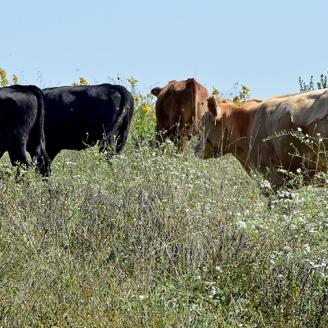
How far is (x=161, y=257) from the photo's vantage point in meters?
5.67

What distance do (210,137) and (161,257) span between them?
5350 millimetres

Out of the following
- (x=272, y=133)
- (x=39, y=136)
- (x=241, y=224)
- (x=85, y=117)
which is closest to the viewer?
(x=241, y=224)

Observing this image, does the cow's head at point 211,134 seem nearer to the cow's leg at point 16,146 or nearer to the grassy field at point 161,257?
the cow's leg at point 16,146

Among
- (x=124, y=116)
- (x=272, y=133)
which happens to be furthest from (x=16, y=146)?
(x=272, y=133)

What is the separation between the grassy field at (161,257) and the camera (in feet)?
16.1

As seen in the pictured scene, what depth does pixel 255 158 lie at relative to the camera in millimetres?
10078

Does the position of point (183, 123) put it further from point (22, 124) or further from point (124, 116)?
point (22, 124)

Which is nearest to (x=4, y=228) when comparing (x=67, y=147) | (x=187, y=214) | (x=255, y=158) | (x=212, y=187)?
(x=187, y=214)

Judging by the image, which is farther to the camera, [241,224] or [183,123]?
[183,123]

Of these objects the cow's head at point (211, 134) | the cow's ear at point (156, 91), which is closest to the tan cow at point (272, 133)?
the cow's head at point (211, 134)

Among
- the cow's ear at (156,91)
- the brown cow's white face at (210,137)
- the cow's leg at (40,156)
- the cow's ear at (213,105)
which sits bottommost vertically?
the cow's leg at (40,156)

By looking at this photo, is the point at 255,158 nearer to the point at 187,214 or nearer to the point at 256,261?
the point at 187,214

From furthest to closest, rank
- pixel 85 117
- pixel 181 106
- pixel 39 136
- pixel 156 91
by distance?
1. pixel 156 91
2. pixel 181 106
3. pixel 85 117
4. pixel 39 136

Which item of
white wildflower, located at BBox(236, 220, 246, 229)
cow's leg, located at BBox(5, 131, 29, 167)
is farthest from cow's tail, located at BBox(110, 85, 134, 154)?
white wildflower, located at BBox(236, 220, 246, 229)
